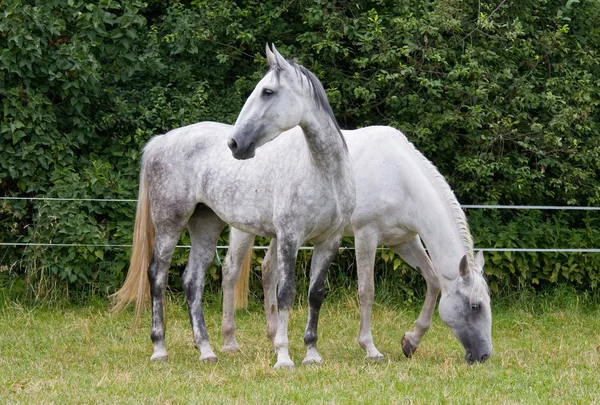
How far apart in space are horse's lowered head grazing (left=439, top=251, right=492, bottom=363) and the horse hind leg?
1.66 m

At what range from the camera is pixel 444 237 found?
675 centimetres

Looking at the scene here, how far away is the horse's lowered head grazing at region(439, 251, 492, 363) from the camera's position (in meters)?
6.53

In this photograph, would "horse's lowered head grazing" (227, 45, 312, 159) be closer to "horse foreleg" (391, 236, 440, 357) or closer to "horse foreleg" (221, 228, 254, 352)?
"horse foreleg" (221, 228, 254, 352)

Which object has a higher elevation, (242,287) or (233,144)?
(233,144)

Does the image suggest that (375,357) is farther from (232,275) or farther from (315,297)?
(232,275)

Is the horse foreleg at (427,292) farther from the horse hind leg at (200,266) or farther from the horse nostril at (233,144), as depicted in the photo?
the horse nostril at (233,144)

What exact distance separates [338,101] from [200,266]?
341 centimetres

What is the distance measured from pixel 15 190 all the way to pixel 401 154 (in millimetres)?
4496

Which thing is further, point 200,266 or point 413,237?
point 413,237

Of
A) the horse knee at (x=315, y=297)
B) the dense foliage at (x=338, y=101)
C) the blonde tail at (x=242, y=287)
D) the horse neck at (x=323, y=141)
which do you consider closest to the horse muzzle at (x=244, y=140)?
the horse neck at (x=323, y=141)

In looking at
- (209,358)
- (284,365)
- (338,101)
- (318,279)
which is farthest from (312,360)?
(338,101)

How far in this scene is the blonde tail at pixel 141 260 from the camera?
709cm

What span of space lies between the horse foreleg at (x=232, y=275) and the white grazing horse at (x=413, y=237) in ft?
0.03

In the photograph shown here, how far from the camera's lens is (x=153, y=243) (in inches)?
281
